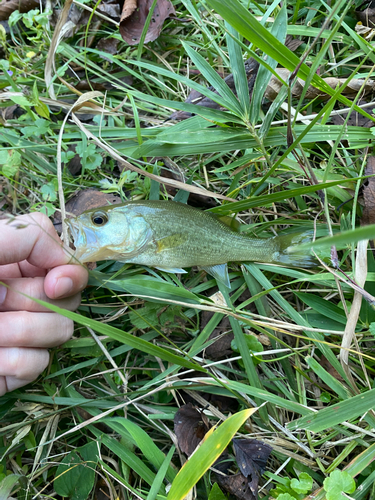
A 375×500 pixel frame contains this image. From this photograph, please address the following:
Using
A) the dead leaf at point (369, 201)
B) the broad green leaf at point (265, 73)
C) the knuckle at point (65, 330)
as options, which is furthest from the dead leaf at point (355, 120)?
the knuckle at point (65, 330)

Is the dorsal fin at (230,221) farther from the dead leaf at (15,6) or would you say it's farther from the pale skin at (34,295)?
the dead leaf at (15,6)

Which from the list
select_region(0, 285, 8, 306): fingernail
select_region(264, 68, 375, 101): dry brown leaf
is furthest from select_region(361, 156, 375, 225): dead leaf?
select_region(0, 285, 8, 306): fingernail

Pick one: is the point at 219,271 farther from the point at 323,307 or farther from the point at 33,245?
the point at 33,245

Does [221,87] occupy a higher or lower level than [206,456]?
higher

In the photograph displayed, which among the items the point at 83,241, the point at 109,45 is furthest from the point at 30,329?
the point at 109,45

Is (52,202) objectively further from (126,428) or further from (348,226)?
(348,226)

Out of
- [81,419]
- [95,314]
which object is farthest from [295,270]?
[81,419]
